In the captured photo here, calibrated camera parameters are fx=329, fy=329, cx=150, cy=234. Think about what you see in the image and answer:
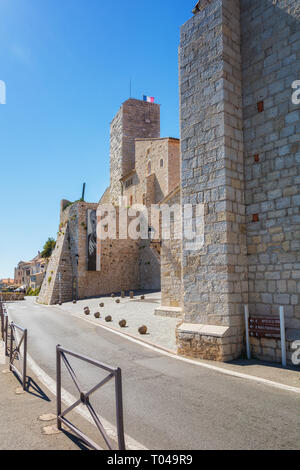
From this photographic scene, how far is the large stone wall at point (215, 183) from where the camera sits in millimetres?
7070

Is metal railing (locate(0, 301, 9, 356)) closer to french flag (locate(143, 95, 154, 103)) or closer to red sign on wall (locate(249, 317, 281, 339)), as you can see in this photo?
red sign on wall (locate(249, 317, 281, 339))

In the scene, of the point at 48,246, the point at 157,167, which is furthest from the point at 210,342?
the point at 48,246

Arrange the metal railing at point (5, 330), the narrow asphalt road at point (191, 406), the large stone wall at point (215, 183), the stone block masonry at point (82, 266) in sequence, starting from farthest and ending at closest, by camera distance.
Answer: the stone block masonry at point (82, 266), the metal railing at point (5, 330), the large stone wall at point (215, 183), the narrow asphalt road at point (191, 406)

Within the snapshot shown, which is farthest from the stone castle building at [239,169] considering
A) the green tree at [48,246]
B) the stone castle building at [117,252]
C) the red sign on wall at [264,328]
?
the green tree at [48,246]

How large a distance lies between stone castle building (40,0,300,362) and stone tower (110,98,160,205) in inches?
1184

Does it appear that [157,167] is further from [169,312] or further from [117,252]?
[169,312]

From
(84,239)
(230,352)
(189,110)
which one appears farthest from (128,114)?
(230,352)

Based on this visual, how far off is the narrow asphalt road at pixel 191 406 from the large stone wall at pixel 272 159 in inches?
75.8

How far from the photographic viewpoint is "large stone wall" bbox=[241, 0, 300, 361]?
668 centimetres

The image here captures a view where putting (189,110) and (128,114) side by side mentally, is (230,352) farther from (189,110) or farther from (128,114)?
(128,114)

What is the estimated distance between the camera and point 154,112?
130 ft

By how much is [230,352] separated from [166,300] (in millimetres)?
7461

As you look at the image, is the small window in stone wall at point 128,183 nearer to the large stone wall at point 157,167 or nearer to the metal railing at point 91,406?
the large stone wall at point 157,167

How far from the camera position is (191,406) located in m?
4.28
